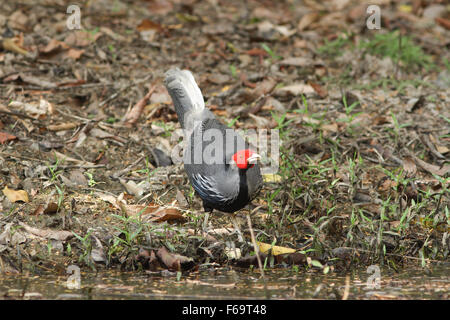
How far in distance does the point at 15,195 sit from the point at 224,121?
2.13 m

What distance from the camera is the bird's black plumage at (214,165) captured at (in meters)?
4.30

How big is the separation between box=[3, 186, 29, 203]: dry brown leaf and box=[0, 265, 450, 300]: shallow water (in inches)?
35.4

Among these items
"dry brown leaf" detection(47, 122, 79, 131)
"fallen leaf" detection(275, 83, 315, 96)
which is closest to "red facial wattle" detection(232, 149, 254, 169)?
"dry brown leaf" detection(47, 122, 79, 131)

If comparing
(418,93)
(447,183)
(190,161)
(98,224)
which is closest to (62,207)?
(98,224)

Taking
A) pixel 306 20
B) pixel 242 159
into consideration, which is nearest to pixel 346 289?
pixel 242 159

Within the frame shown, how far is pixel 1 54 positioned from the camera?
6.71 meters

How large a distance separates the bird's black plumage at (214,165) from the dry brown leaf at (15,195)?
1.24 meters

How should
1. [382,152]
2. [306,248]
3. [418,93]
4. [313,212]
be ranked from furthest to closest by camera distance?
[418,93]
[382,152]
[313,212]
[306,248]

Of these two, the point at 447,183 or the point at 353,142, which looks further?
the point at 353,142

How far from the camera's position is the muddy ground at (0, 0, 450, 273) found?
4379mm

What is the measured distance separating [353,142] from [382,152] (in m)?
0.27
